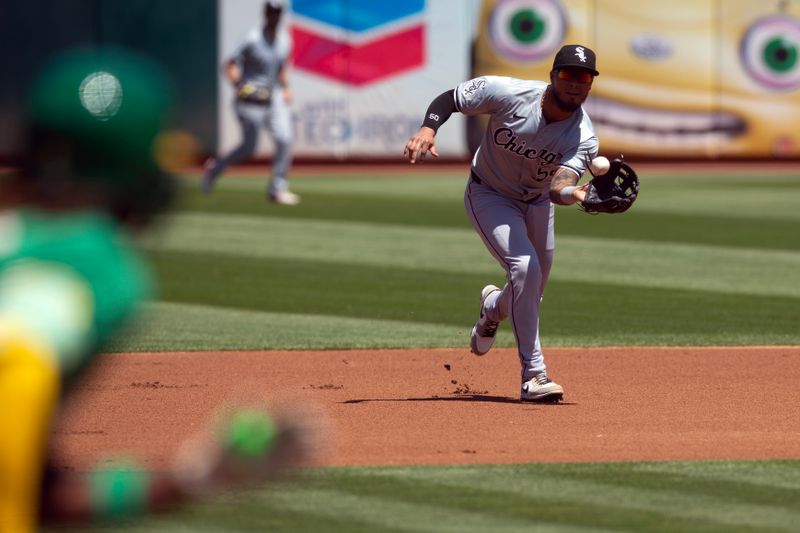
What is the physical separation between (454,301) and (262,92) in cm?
752

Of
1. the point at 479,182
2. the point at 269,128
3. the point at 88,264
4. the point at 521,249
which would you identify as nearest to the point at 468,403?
the point at 521,249

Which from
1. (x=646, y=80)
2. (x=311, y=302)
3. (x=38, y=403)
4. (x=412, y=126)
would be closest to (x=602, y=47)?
(x=646, y=80)

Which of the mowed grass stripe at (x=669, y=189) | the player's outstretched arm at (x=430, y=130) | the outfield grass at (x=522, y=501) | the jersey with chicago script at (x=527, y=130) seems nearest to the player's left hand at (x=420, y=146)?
the player's outstretched arm at (x=430, y=130)

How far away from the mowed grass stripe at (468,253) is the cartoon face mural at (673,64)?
34.2 ft

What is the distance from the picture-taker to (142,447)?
297 inches

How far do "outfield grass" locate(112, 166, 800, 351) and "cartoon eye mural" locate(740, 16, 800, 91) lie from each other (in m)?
6.44

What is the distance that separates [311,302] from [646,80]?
16.7 m

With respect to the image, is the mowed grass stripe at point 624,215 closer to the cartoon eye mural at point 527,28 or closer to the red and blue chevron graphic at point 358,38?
the red and blue chevron graphic at point 358,38

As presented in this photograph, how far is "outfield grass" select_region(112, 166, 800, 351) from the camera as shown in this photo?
1193cm

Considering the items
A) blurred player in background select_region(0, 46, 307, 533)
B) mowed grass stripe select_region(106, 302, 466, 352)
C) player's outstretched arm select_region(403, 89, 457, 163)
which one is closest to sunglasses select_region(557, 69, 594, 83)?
player's outstretched arm select_region(403, 89, 457, 163)

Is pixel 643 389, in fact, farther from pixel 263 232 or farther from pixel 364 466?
pixel 263 232

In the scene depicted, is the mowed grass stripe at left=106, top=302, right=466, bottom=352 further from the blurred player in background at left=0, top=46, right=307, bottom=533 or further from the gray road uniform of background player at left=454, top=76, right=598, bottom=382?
the blurred player in background at left=0, top=46, right=307, bottom=533

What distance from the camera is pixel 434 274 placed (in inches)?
589

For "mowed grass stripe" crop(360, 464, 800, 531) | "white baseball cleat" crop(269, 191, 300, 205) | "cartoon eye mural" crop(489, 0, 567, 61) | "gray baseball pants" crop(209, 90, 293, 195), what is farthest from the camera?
"cartoon eye mural" crop(489, 0, 567, 61)
